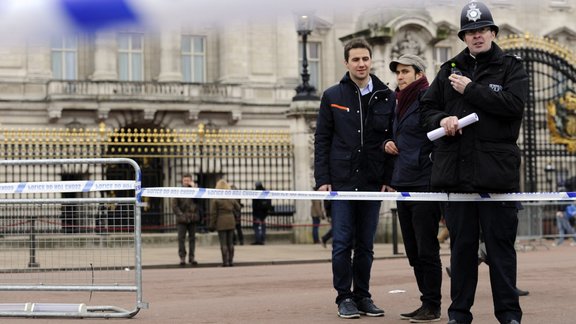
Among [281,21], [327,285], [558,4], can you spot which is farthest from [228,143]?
[558,4]

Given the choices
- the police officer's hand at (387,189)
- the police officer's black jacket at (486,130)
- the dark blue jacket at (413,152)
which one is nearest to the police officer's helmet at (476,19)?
the police officer's black jacket at (486,130)

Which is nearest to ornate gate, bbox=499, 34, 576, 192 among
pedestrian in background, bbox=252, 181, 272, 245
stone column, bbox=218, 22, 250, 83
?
pedestrian in background, bbox=252, 181, 272, 245

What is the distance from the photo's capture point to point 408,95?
9.70 metres

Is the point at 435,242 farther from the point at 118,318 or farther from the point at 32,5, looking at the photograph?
the point at 32,5

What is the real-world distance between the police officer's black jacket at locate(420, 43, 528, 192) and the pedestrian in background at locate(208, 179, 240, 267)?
1313cm

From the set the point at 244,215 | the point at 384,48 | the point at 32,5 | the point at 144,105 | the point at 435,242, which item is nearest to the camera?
the point at 435,242

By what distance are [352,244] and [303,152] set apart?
19.9m

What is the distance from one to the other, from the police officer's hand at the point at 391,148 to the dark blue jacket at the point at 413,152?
39 millimetres

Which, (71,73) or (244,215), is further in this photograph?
(71,73)

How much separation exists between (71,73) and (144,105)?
Answer: 3318mm

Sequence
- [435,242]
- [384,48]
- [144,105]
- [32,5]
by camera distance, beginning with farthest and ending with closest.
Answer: [144,105] < [384,48] < [32,5] < [435,242]

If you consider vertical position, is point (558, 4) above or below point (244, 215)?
above

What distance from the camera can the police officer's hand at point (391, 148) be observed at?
965 cm

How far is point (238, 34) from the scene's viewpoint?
4562cm
